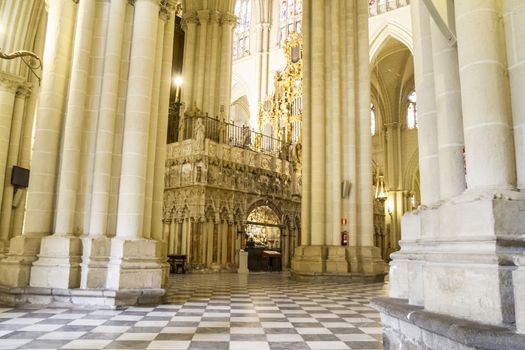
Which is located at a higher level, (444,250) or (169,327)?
(444,250)

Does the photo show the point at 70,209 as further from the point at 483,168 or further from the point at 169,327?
the point at 483,168

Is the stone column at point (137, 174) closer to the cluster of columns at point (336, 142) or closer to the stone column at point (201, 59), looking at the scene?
the cluster of columns at point (336, 142)

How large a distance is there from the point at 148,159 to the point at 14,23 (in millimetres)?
10574

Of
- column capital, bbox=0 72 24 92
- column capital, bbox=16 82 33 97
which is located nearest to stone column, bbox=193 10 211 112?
column capital, bbox=16 82 33 97

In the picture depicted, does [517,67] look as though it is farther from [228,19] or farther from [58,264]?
[228,19]

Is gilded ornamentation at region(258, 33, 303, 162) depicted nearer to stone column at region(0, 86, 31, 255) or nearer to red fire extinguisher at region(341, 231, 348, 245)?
red fire extinguisher at region(341, 231, 348, 245)

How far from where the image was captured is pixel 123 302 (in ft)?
25.4

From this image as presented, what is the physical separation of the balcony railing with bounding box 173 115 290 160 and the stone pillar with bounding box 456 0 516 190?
17683mm

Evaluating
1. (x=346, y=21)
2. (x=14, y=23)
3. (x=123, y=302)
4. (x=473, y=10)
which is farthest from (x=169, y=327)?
(x=14, y=23)

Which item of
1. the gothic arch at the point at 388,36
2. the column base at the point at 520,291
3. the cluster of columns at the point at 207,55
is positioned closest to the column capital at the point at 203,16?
the cluster of columns at the point at 207,55

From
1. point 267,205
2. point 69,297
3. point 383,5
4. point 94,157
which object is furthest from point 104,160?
point 383,5

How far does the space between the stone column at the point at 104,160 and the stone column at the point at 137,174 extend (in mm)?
228

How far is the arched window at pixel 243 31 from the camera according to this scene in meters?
38.7

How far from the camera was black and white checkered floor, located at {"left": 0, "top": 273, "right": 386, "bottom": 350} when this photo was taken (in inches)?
192
